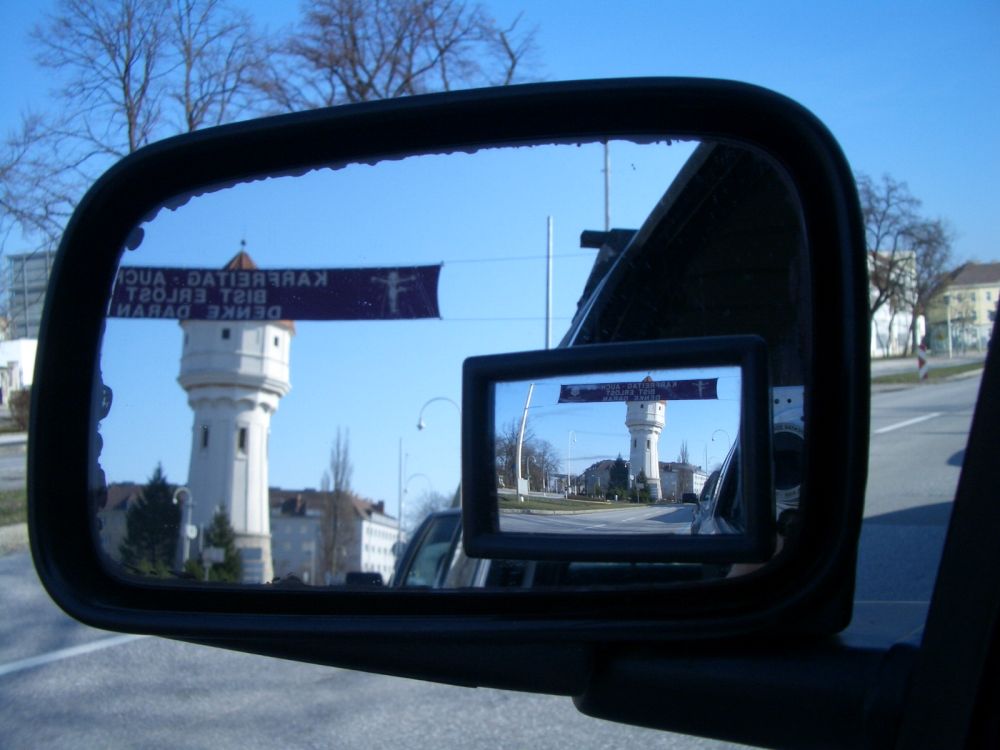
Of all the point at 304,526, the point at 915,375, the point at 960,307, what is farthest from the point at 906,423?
the point at 304,526

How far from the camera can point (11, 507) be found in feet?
46.7

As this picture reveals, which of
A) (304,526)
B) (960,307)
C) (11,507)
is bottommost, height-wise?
(11,507)

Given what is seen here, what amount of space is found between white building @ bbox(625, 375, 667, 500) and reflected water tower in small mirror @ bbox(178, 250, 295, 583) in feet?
2.09

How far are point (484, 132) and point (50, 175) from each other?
17.0m

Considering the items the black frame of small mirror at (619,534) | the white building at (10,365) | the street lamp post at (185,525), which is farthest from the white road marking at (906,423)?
the black frame of small mirror at (619,534)

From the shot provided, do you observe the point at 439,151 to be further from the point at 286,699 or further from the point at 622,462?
the point at 286,699

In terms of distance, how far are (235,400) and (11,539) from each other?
47.4ft

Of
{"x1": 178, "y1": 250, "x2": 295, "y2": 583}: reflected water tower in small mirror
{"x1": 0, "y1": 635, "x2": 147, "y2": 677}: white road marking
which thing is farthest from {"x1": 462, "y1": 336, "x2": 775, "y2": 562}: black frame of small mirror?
{"x1": 0, "y1": 635, "x2": 147, "y2": 677}: white road marking

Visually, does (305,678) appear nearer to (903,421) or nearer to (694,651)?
(694,651)

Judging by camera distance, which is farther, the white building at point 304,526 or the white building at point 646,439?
the white building at point 304,526

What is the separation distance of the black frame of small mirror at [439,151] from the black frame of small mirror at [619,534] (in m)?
0.10

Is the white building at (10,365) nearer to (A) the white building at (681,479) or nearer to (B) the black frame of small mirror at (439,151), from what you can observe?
(B) the black frame of small mirror at (439,151)

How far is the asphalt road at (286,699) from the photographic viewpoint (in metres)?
4.59

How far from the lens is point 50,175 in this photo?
16.7m
